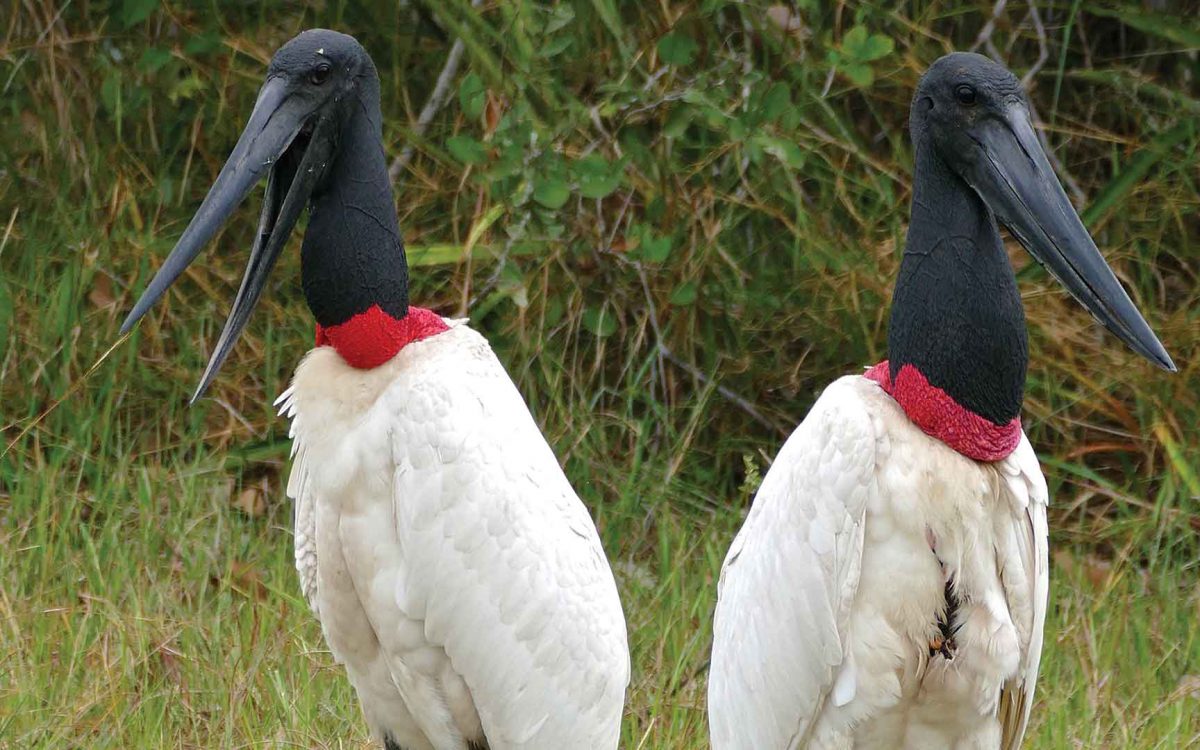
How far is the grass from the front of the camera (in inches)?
180

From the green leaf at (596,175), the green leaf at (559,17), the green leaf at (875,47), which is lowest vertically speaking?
the green leaf at (596,175)

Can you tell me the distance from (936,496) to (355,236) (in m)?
1.14

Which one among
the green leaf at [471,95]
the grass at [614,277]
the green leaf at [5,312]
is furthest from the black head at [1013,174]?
the green leaf at [5,312]

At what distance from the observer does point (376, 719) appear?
3.48 m

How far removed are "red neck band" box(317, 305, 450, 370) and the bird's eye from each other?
0.42 meters

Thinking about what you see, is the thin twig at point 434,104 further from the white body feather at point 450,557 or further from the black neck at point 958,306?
the black neck at point 958,306

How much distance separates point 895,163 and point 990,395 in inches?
92.5

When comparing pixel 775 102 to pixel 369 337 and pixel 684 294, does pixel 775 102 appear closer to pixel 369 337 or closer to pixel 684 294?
pixel 684 294

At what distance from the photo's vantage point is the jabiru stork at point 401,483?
3271mm

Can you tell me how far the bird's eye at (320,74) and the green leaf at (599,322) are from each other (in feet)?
5.71

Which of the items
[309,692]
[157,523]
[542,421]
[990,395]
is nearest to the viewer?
[990,395]

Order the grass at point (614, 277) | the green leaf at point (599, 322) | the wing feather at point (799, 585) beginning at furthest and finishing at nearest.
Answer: the green leaf at point (599, 322)
the grass at point (614, 277)
the wing feather at point (799, 585)

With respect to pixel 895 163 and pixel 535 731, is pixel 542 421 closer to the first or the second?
pixel 895 163

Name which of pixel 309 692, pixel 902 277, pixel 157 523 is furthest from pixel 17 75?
pixel 902 277
